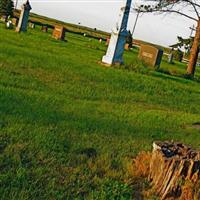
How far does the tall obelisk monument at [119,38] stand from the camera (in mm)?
16547

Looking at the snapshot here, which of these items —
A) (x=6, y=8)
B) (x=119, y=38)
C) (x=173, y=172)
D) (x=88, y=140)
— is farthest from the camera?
(x=6, y=8)

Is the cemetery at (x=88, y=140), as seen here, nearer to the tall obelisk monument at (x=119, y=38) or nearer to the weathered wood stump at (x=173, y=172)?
the weathered wood stump at (x=173, y=172)

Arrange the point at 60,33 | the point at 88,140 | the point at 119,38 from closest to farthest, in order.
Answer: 1. the point at 88,140
2. the point at 119,38
3. the point at 60,33

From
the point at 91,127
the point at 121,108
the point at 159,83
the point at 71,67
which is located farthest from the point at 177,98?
the point at 91,127

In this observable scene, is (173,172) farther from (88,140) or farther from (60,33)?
(60,33)

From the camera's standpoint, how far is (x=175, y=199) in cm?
436

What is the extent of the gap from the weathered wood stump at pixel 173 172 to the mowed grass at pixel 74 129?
0.31 metres

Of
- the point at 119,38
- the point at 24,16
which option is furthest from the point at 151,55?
the point at 24,16

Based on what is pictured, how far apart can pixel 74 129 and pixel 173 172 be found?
2.20m

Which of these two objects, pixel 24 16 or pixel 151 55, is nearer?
pixel 151 55

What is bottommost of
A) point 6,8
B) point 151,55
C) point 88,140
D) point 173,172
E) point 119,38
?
point 88,140

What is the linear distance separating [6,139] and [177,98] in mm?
8652

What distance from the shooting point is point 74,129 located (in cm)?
626

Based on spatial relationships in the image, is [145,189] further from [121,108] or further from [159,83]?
[159,83]
